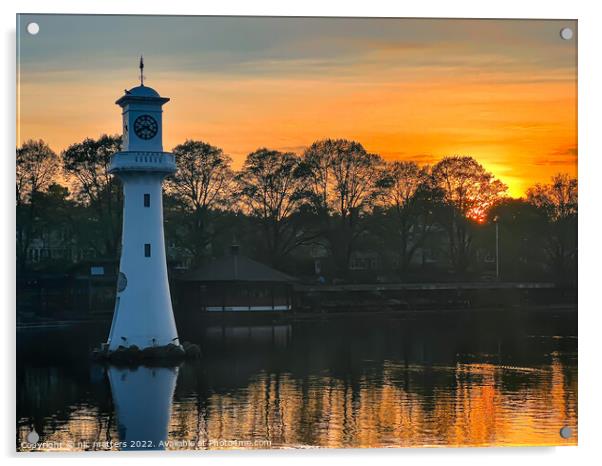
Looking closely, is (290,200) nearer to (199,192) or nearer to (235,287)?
(199,192)

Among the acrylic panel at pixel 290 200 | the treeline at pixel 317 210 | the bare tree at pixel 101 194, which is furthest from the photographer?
the bare tree at pixel 101 194

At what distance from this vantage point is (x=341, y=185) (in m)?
28.7

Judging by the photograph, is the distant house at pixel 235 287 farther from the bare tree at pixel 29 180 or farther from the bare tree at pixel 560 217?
the bare tree at pixel 560 217

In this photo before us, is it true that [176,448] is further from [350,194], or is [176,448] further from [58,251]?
[350,194]

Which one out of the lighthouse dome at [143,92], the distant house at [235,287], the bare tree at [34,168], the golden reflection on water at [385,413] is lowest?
the golden reflection on water at [385,413]

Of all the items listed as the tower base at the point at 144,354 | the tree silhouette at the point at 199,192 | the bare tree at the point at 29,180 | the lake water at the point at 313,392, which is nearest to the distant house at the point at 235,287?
the tree silhouette at the point at 199,192

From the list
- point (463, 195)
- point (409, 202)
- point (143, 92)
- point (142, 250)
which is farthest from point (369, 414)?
point (409, 202)

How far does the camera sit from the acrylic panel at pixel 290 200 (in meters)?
17.2

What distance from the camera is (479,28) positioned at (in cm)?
1727

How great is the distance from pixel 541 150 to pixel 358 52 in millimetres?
2935

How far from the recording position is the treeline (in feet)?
69.3

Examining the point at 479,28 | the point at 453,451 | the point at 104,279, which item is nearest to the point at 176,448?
the point at 453,451

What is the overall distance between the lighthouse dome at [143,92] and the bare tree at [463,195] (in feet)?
14.9
